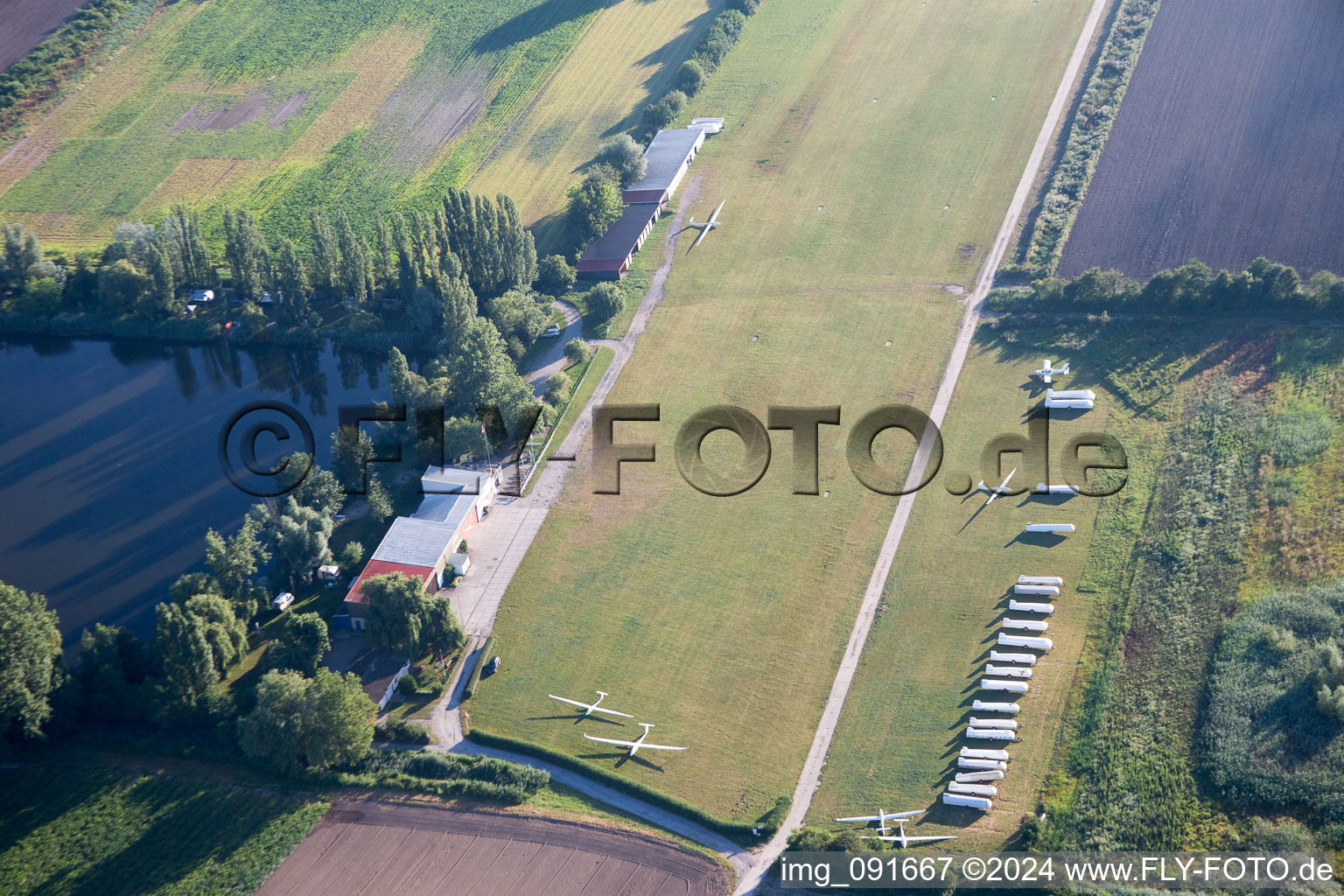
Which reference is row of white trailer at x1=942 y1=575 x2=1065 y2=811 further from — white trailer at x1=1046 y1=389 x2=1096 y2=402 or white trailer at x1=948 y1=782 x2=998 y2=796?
white trailer at x1=1046 y1=389 x2=1096 y2=402

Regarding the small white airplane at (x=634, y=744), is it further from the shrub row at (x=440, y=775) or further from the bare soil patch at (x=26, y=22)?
the bare soil patch at (x=26, y=22)

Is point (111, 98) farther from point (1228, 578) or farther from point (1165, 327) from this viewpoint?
point (1228, 578)

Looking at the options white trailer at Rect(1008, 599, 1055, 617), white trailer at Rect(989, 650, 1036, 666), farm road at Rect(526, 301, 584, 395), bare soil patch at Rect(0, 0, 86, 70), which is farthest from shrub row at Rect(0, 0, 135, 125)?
white trailer at Rect(989, 650, 1036, 666)

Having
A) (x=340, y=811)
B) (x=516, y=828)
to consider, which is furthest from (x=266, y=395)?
(x=516, y=828)

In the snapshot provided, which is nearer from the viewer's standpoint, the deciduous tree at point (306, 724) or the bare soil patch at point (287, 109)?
the deciduous tree at point (306, 724)

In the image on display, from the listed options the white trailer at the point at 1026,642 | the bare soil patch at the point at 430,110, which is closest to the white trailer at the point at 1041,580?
the white trailer at the point at 1026,642

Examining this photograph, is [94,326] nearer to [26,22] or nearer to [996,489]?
[26,22]
